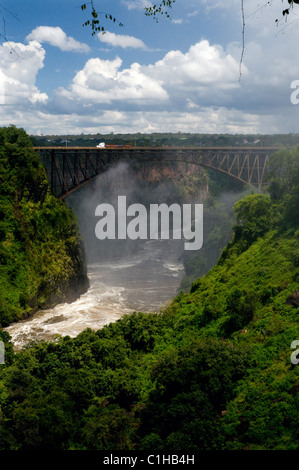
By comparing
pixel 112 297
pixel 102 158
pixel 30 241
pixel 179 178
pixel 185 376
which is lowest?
pixel 112 297

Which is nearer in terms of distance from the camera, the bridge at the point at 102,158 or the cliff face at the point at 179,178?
the bridge at the point at 102,158

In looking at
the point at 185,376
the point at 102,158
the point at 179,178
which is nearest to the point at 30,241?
the point at 102,158

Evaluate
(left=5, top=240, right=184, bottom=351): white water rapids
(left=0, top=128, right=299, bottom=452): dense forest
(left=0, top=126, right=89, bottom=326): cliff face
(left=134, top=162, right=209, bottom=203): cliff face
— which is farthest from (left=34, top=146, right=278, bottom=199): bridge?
(left=134, top=162, right=209, bottom=203): cliff face

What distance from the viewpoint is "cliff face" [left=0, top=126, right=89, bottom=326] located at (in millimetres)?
40375

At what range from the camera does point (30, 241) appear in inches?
1757

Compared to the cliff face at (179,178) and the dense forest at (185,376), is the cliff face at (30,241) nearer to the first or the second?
the dense forest at (185,376)

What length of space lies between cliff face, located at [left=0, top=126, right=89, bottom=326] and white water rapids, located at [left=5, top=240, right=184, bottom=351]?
1587 mm

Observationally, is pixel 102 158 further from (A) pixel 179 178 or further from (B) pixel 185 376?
(B) pixel 185 376

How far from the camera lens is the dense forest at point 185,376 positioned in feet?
55.8

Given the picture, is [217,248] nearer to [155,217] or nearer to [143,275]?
[143,275]

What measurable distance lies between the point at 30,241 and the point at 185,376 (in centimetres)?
2874

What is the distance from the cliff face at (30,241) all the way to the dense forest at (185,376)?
360 cm

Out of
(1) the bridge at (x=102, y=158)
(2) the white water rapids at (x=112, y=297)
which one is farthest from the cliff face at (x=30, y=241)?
(1) the bridge at (x=102, y=158)
